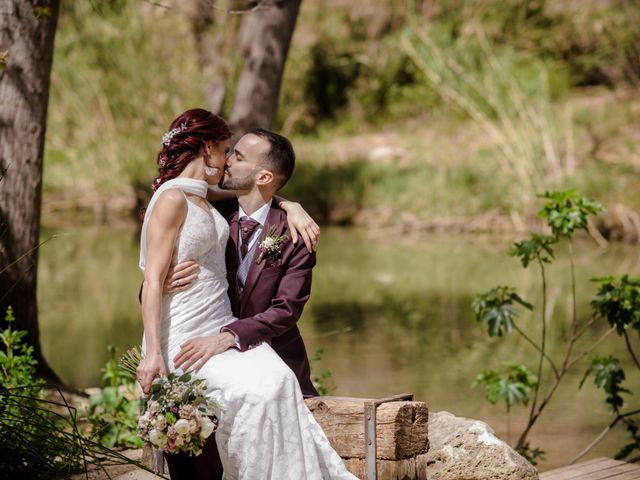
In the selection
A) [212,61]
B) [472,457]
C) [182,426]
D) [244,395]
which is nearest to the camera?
[182,426]

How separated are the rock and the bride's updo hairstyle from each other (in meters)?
1.53

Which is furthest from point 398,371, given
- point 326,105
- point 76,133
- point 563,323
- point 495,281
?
point 326,105

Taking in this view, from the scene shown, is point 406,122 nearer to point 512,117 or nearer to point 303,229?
point 512,117

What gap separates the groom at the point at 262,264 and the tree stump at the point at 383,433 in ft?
0.82

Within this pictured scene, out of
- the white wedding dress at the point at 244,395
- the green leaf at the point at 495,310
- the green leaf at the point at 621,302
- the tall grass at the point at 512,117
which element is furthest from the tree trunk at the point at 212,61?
the white wedding dress at the point at 244,395

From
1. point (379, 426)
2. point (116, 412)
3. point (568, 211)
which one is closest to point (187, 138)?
point (379, 426)

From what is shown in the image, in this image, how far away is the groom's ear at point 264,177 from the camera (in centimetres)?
377

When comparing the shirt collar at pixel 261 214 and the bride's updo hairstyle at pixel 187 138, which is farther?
the shirt collar at pixel 261 214

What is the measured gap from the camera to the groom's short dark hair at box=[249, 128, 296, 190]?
148 inches

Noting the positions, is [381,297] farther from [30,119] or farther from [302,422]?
[302,422]

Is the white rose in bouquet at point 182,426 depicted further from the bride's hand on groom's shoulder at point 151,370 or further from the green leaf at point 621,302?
the green leaf at point 621,302

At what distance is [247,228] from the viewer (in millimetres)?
3818

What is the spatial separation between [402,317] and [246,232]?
566cm

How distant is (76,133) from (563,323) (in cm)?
997
